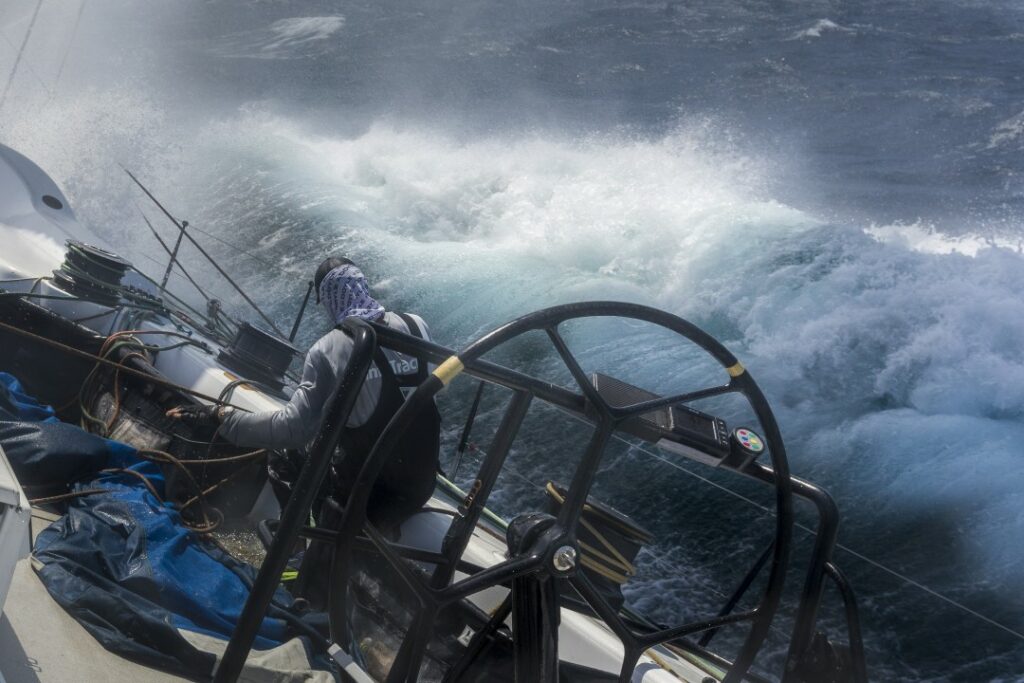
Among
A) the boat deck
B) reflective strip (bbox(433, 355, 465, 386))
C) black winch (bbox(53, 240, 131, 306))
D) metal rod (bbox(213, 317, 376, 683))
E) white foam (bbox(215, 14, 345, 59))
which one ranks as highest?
white foam (bbox(215, 14, 345, 59))

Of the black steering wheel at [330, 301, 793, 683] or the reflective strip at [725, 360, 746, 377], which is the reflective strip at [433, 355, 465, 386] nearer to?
the black steering wheel at [330, 301, 793, 683]

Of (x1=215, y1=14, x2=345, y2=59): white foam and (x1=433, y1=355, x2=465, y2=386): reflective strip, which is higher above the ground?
(x1=215, y1=14, x2=345, y2=59): white foam

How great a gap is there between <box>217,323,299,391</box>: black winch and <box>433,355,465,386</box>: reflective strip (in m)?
2.76

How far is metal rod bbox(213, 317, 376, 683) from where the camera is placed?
5.19 feet

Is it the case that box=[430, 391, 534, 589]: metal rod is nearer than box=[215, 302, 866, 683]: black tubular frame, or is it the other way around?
box=[215, 302, 866, 683]: black tubular frame

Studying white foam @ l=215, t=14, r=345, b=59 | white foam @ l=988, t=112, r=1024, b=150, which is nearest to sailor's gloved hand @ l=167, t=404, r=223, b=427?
white foam @ l=988, t=112, r=1024, b=150

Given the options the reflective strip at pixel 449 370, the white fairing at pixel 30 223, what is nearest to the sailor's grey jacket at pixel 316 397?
the reflective strip at pixel 449 370

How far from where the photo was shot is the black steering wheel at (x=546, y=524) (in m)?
1.61

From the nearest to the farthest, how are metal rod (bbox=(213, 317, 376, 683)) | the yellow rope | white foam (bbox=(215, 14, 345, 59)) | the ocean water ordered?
metal rod (bbox=(213, 317, 376, 683)) < the yellow rope < the ocean water < white foam (bbox=(215, 14, 345, 59))

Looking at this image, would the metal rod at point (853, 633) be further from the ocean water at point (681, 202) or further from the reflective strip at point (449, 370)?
the reflective strip at point (449, 370)

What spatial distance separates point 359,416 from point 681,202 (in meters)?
7.99

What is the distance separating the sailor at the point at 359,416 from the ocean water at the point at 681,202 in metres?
1.17

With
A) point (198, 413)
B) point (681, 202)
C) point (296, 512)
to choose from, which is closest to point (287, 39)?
point (681, 202)

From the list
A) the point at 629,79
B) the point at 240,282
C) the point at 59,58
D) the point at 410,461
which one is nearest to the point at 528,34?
the point at 629,79
